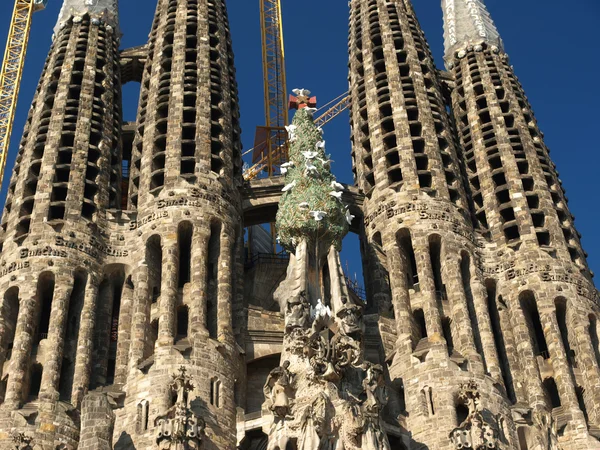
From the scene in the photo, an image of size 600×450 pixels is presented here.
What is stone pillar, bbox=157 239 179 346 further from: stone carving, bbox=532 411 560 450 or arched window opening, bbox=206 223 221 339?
stone carving, bbox=532 411 560 450

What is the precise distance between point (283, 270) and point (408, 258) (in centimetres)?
454

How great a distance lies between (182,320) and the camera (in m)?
38.1

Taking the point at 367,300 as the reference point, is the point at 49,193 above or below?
above

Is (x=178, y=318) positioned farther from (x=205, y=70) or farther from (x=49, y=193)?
(x=205, y=70)

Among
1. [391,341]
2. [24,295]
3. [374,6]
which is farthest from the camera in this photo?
[374,6]

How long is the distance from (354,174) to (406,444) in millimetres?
14714

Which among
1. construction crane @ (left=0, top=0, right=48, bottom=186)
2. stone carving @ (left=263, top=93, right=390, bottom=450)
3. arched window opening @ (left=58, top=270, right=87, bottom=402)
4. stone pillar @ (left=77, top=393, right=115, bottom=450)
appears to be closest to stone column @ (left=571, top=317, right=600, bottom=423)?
stone carving @ (left=263, top=93, right=390, bottom=450)

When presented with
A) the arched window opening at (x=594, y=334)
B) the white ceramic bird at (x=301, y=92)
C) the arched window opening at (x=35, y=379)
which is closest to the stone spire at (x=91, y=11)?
the white ceramic bird at (x=301, y=92)

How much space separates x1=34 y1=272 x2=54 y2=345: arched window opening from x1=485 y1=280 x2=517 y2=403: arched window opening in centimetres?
1420

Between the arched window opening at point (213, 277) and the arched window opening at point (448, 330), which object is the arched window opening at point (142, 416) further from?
the arched window opening at point (448, 330)

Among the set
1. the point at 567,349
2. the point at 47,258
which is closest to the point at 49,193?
the point at 47,258

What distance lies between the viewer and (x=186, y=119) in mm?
44281

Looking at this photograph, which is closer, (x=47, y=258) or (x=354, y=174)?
(x=47, y=258)

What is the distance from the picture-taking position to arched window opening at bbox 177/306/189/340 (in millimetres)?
37594
